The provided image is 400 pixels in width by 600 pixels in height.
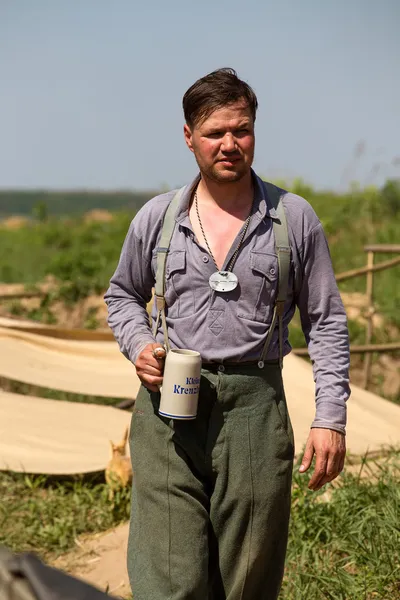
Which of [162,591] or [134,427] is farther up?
[134,427]

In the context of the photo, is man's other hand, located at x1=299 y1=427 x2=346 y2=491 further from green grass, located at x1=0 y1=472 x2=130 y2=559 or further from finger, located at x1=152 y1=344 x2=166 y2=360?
green grass, located at x1=0 y1=472 x2=130 y2=559

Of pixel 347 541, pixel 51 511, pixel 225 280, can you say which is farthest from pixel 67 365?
pixel 225 280

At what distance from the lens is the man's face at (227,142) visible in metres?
2.50

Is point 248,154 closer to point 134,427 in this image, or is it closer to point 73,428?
point 134,427

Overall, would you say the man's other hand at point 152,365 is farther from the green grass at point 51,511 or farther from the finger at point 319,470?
the green grass at point 51,511

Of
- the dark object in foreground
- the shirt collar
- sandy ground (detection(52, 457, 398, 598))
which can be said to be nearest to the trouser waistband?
the shirt collar

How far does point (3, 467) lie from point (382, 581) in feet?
7.46

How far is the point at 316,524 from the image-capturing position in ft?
12.2

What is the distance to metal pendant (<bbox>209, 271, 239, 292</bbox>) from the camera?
98.0 inches

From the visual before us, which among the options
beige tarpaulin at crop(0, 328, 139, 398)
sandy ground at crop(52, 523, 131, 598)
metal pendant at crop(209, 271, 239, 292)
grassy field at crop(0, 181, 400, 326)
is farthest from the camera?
grassy field at crop(0, 181, 400, 326)

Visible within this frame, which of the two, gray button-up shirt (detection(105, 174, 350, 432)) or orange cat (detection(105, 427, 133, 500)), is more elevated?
gray button-up shirt (detection(105, 174, 350, 432))

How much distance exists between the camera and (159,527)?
2.56 m

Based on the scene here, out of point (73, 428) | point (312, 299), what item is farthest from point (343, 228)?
point (312, 299)

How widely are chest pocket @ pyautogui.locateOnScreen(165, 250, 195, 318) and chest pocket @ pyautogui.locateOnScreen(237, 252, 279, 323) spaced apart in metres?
0.14
